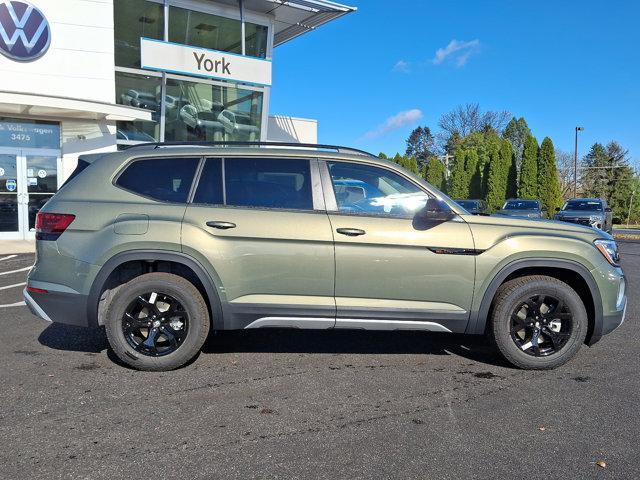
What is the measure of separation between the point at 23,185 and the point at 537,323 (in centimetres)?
1409

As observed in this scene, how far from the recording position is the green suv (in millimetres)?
4008

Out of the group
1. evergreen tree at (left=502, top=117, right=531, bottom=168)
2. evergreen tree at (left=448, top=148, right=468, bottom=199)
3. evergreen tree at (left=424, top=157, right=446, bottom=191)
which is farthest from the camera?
evergreen tree at (left=502, top=117, right=531, bottom=168)

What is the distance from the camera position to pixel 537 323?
13.7 ft

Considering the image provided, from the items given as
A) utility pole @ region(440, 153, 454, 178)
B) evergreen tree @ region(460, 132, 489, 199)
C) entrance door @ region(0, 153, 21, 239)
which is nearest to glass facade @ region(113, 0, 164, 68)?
entrance door @ region(0, 153, 21, 239)

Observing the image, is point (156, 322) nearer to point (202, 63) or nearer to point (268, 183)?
point (268, 183)

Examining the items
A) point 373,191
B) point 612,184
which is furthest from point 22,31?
point 612,184

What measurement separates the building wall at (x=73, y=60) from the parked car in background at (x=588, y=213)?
1690 cm

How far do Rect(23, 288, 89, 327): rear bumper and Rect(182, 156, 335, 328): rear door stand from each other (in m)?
0.98

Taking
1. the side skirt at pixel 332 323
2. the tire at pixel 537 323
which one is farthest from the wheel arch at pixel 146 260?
the tire at pixel 537 323

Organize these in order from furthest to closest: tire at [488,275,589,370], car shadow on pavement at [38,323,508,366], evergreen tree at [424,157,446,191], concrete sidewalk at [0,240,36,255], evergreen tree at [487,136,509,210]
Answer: evergreen tree at [424,157,446,191]
evergreen tree at [487,136,509,210]
concrete sidewalk at [0,240,36,255]
car shadow on pavement at [38,323,508,366]
tire at [488,275,589,370]

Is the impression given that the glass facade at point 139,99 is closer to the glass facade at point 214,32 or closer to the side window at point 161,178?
the glass facade at point 214,32

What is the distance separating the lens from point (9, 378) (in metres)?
3.92

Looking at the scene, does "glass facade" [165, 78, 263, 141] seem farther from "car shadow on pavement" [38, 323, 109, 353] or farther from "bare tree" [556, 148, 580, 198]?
"bare tree" [556, 148, 580, 198]

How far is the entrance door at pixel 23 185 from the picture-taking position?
1356 cm
